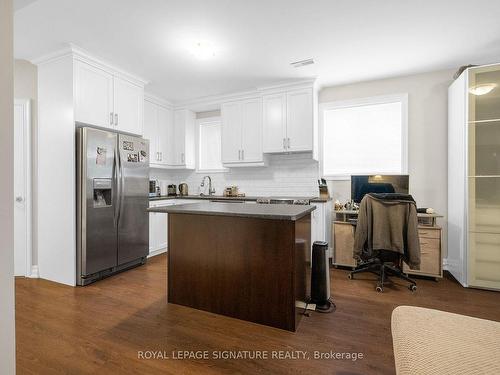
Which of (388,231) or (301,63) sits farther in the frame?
(301,63)

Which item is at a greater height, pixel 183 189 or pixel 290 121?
pixel 290 121

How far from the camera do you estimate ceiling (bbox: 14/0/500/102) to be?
7.37 ft

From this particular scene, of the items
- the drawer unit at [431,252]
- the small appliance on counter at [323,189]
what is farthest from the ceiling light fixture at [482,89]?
the small appliance on counter at [323,189]

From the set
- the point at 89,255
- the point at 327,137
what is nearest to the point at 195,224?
the point at 89,255

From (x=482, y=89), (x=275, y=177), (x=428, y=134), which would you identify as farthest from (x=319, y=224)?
(x=482, y=89)

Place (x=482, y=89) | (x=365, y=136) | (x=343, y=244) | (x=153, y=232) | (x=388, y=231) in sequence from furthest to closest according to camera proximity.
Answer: (x=153, y=232) → (x=365, y=136) → (x=343, y=244) → (x=482, y=89) → (x=388, y=231)

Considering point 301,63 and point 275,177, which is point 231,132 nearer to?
point 275,177

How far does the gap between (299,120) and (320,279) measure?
2.41 m

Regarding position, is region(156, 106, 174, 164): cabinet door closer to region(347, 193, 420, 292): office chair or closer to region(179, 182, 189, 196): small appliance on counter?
region(179, 182, 189, 196): small appliance on counter

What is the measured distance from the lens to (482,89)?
2.93 meters

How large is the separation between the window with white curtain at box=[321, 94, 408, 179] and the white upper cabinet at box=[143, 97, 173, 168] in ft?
9.34

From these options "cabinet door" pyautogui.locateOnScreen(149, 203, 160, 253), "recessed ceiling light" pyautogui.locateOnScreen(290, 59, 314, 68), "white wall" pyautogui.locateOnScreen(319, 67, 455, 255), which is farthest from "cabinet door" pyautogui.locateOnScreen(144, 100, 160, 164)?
"white wall" pyautogui.locateOnScreen(319, 67, 455, 255)

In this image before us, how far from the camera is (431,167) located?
11.8ft

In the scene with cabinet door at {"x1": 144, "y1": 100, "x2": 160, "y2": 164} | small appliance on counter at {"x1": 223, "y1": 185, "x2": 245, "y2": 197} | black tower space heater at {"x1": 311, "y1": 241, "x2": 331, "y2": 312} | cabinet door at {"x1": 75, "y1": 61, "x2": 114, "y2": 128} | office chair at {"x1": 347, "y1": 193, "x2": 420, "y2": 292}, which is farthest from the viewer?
small appliance on counter at {"x1": 223, "y1": 185, "x2": 245, "y2": 197}
